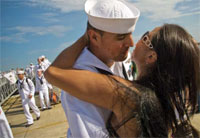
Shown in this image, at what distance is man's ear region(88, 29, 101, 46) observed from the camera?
112 centimetres

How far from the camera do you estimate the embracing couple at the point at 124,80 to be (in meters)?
0.92

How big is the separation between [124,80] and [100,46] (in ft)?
1.02

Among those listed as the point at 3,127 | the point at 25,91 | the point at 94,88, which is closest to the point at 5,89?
the point at 25,91

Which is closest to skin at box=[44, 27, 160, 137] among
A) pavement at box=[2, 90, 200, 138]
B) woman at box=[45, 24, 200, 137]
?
woman at box=[45, 24, 200, 137]

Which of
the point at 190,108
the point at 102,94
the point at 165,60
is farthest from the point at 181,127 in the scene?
the point at 102,94

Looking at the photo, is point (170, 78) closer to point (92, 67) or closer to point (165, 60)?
point (165, 60)

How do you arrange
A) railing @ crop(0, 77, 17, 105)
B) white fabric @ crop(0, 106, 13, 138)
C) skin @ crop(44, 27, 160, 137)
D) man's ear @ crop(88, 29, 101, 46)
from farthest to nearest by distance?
1. railing @ crop(0, 77, 17, 105)
2. white fabric @ crop(0, 106, 13, 138)
3. man's ear @ crop(88, 29, 101, 46)
4. skin @ crop(44, 27, 160, 137)

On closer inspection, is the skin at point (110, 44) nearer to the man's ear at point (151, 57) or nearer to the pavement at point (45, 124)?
the man's ear at point (151, 57)

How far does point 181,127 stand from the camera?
1.21m

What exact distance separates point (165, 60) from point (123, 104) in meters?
0.39

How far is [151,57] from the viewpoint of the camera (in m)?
1.10

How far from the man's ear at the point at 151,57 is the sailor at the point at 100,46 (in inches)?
5.8

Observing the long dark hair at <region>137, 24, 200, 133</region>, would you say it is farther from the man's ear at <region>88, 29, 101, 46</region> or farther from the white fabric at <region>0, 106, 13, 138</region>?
the white fabric at <region>0, 106, 13, 138</region>

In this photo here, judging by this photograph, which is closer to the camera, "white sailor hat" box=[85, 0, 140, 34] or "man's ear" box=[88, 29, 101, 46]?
"white sailor hat" box=[85, 0, 140, 34]
